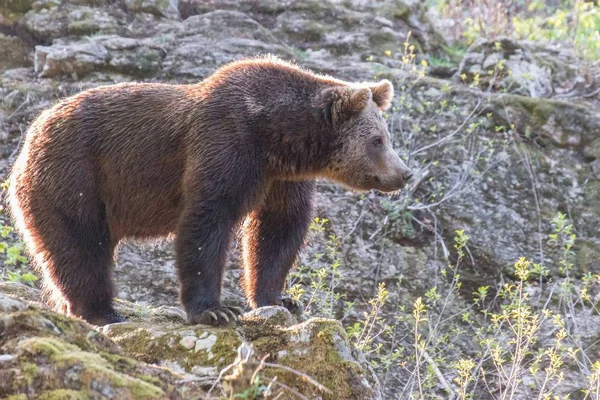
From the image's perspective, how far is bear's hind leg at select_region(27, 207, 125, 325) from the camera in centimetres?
654

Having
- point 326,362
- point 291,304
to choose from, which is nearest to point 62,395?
point 326,362

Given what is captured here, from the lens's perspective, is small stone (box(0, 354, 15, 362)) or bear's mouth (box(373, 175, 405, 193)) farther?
bear's mouth (box(373, 175, 405, 193))

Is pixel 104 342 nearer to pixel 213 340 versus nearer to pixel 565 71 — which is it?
pixel 213 340

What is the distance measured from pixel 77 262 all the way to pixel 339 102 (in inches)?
90.5

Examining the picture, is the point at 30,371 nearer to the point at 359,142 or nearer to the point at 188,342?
the point at 188,342

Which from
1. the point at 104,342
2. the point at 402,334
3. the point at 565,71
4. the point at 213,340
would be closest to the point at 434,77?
the point at 565,71

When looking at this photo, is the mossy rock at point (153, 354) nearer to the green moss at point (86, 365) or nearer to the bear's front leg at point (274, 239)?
the green moss at point (86, 365)

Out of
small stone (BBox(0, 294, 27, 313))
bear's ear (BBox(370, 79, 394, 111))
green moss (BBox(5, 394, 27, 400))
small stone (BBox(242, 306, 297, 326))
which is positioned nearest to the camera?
green moss (BBox(5, 394, 27, 400))

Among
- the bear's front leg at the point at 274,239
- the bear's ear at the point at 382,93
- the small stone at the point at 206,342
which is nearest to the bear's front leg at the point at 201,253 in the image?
the bear's front leg at the point at 274,239

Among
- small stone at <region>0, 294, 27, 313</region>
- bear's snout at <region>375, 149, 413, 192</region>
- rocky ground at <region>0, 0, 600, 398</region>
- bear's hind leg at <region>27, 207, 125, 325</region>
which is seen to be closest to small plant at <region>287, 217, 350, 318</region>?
rocky ground at <region>0, 0, 600, 398</region>

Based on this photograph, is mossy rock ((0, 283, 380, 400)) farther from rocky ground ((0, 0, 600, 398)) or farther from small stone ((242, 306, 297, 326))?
rocky ground ((0, 0, 600, 398))

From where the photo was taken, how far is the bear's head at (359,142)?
6695mm

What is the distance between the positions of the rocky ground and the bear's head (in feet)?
6.87

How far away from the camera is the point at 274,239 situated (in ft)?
22.5
